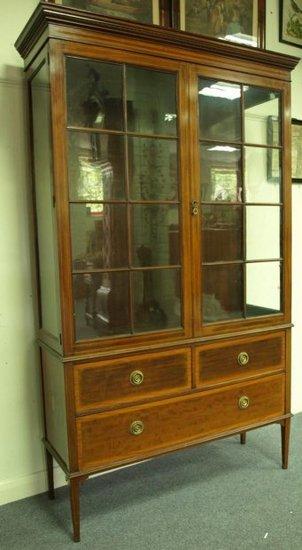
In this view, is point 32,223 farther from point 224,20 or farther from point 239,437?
point 239,437

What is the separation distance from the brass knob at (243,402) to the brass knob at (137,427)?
0.51 metres

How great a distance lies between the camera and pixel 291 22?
261 cm

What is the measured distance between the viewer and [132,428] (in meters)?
1.75

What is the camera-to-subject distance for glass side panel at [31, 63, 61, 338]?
1.64m

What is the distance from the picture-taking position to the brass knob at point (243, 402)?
78.9 inches

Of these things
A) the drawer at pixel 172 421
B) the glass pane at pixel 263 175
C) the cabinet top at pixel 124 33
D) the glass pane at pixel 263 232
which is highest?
the cabinet top at pixel 124 33

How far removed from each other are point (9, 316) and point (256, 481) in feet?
4.73

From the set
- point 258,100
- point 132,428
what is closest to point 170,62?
point 258,100

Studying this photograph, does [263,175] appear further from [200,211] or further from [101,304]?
[101,304]

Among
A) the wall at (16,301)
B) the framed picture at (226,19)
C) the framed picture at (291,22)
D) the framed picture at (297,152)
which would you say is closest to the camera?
the wall at (16,301)

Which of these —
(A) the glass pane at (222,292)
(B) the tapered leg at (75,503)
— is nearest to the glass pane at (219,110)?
(A) the glass pane at (222,292)

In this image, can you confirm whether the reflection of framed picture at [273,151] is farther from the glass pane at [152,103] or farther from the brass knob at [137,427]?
the brass knob at [137,427]

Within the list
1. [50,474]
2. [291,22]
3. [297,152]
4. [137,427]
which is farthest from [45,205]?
[291,22]

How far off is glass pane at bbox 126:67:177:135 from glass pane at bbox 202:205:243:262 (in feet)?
1.36
